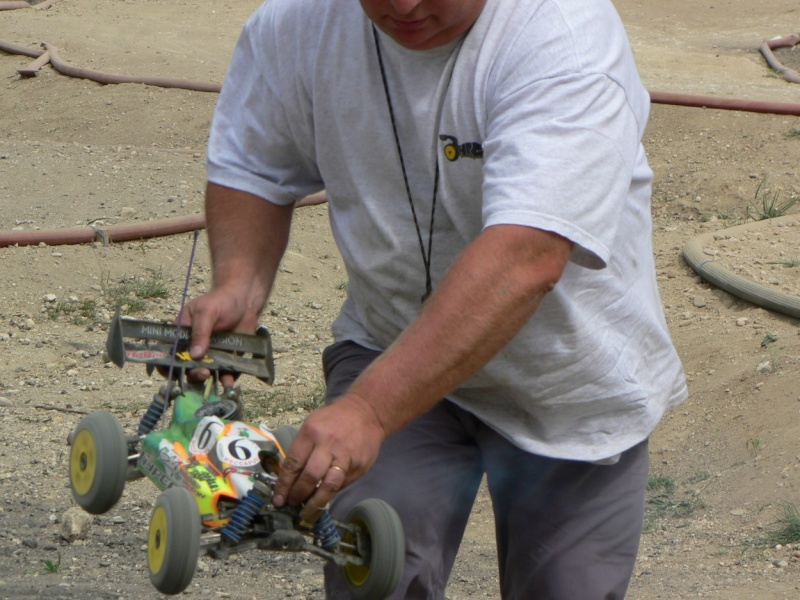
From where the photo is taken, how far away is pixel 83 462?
2.13m

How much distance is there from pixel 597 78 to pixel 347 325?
0.80 meters

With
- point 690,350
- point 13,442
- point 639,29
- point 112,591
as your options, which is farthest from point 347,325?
point 639,29

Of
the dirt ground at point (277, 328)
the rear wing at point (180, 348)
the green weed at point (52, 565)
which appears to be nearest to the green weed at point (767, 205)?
the dirt ground at point (277, 328)

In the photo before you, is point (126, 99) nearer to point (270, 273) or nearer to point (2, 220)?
point (2, 220)

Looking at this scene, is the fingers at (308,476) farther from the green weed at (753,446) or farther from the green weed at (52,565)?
the green weed at (753,446)

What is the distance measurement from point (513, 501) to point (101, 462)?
88 centimetres

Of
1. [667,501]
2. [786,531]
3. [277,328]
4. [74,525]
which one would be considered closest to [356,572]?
[74,525]

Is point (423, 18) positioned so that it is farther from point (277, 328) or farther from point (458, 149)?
point (277, 328)

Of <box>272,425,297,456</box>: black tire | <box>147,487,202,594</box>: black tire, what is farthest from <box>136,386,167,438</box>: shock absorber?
<box>147,487,202,594</box>: black tire

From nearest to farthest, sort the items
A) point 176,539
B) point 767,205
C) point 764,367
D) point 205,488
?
1. point 176,539
2. point 205,488
3. point 764,367
4. point 767,205

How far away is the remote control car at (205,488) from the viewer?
1.89m

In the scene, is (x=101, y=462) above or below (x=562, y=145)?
below

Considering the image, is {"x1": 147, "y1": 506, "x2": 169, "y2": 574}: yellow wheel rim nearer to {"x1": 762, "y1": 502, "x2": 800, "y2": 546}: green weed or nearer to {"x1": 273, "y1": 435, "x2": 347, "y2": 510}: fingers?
{"x1": 273, "y1": 435, "x2": 347, "y2": 510}: fingers

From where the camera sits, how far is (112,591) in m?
3.59
